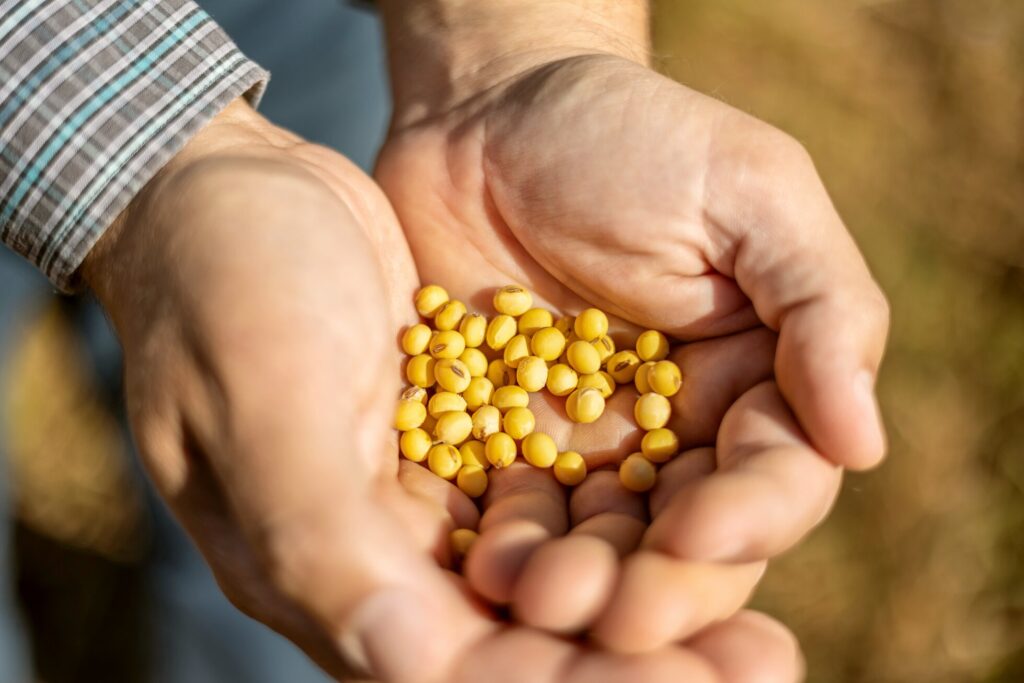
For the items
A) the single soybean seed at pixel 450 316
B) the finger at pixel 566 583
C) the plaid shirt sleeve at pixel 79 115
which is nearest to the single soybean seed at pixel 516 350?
the single soybean seed at pixel 450 316

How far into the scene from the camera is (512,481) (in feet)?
4.97

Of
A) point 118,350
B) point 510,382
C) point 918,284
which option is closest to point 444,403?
point 510,382

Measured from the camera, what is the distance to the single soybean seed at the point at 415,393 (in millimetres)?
1628

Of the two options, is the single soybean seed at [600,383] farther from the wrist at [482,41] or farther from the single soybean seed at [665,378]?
the wrist at [482,41]

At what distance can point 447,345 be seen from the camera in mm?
1632

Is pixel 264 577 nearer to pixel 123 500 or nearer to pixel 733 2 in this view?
pixel 123 500

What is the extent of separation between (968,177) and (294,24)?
7.01 feet

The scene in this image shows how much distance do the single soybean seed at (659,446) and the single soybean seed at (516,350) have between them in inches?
12.0

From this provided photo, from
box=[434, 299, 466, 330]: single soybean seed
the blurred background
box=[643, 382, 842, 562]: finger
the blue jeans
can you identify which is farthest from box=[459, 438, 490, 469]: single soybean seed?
the blurred background

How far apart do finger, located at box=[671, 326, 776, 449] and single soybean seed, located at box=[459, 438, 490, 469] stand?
31 cm

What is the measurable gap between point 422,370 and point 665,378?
42 cm

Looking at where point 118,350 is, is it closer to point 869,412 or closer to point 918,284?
point 869,412

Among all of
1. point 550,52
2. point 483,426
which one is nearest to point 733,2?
point 550,52

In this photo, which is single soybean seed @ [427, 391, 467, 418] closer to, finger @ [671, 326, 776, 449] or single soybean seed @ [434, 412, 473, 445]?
single soybean seed @ [434, 412, 473, 445]
